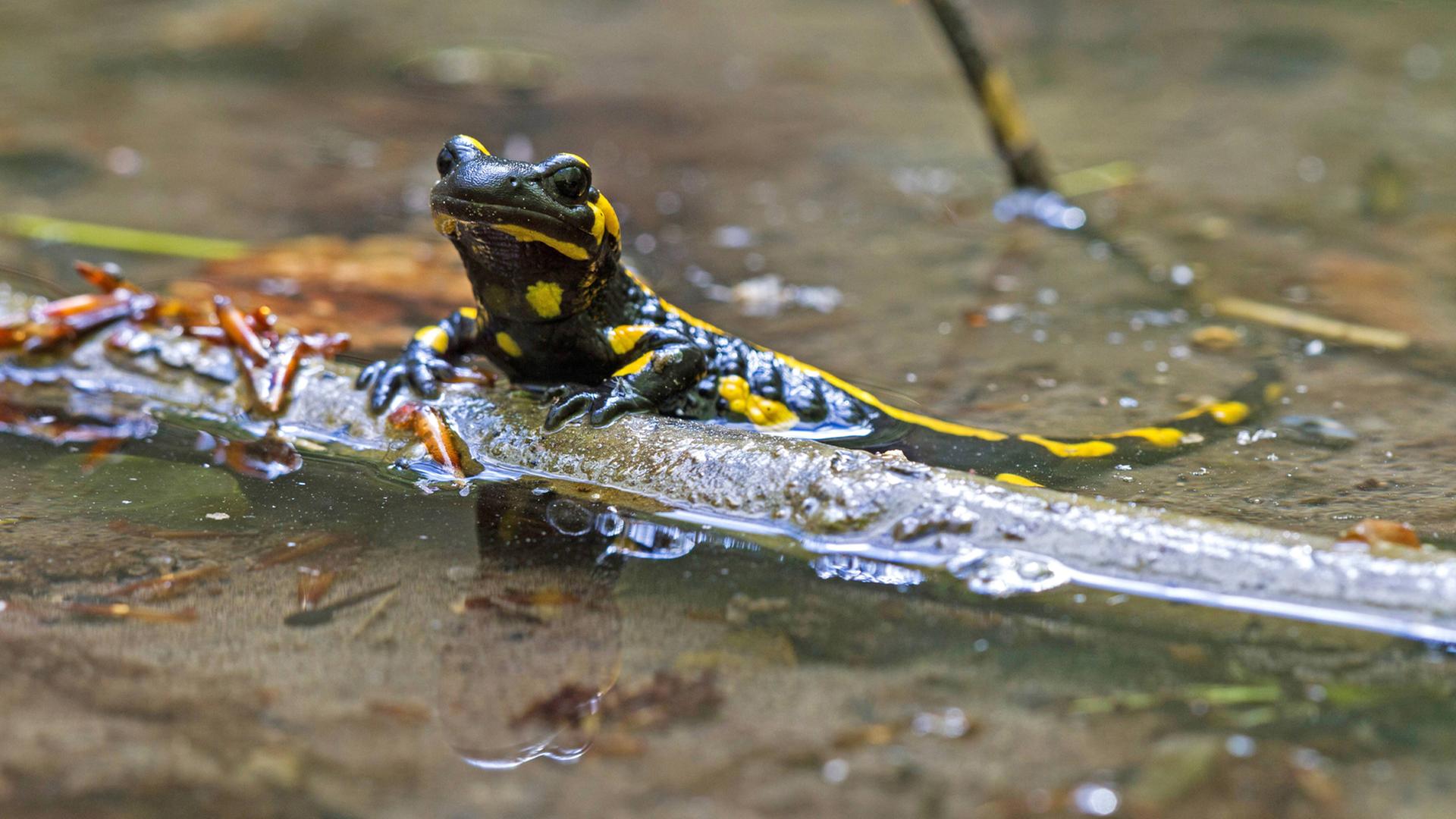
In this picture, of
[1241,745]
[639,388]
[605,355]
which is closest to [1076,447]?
[639,388]

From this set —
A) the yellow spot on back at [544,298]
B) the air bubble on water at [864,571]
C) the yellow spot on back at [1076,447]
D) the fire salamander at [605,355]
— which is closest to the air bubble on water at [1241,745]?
the air bubble on water at [864,571]

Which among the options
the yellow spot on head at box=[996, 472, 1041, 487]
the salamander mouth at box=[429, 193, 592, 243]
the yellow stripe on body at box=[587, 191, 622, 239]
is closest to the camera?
the yellow spot on head at box=[996, 472, 1041, 487]

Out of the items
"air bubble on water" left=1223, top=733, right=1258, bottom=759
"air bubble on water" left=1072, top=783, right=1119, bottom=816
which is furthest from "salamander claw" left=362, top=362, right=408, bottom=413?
"air bubble on water" left=1223, top=733, right=1258, bottom=759

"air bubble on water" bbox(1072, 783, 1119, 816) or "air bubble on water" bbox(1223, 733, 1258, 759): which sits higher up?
"air bubble on water" bbox(1223, 733, 1258, 759)

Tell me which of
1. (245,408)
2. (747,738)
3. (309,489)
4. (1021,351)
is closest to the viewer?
(747,738)

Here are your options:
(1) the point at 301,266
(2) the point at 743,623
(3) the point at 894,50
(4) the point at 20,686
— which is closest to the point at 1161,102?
(3) the point at 894,50

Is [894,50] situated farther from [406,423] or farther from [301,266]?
[406,423]

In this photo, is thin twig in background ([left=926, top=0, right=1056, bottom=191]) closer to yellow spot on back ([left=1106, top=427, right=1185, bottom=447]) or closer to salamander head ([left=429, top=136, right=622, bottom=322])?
yellow spot on back ([left=1106, top=427, right=1185, bottom=447])
